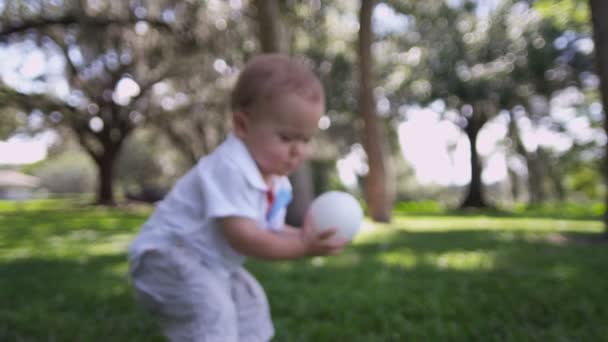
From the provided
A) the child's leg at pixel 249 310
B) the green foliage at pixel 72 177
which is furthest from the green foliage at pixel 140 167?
the child's leg at pixel 249 310

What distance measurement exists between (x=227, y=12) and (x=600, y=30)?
680cm

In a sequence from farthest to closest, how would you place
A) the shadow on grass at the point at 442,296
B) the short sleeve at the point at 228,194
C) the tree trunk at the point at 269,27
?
the tree trunk at the point at 269,27, the shadow on grass at the point at 442,296, the short sleeve at the point at 228,194

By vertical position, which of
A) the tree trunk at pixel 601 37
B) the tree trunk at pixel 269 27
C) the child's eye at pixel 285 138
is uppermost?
the tree trunk at pixel 269 27

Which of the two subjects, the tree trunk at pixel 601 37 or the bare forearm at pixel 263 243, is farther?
the tree trunk at pixel 601 37

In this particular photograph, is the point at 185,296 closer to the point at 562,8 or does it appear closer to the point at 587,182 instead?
the point at 562,8

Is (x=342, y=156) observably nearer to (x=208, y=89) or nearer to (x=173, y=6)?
(x=208, y=89)

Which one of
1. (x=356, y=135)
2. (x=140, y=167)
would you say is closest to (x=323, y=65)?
(x=356, y=135)

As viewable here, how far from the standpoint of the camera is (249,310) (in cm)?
193

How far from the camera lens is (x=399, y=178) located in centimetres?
5925

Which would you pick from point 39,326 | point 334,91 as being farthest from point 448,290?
point 334,91

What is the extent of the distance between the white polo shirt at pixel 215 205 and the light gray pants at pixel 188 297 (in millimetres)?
44

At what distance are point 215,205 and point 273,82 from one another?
0.46m

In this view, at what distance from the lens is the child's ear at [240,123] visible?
1.77 meters

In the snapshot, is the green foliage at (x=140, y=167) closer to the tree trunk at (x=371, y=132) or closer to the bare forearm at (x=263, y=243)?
the tree trunk at (x=371, y=132)
